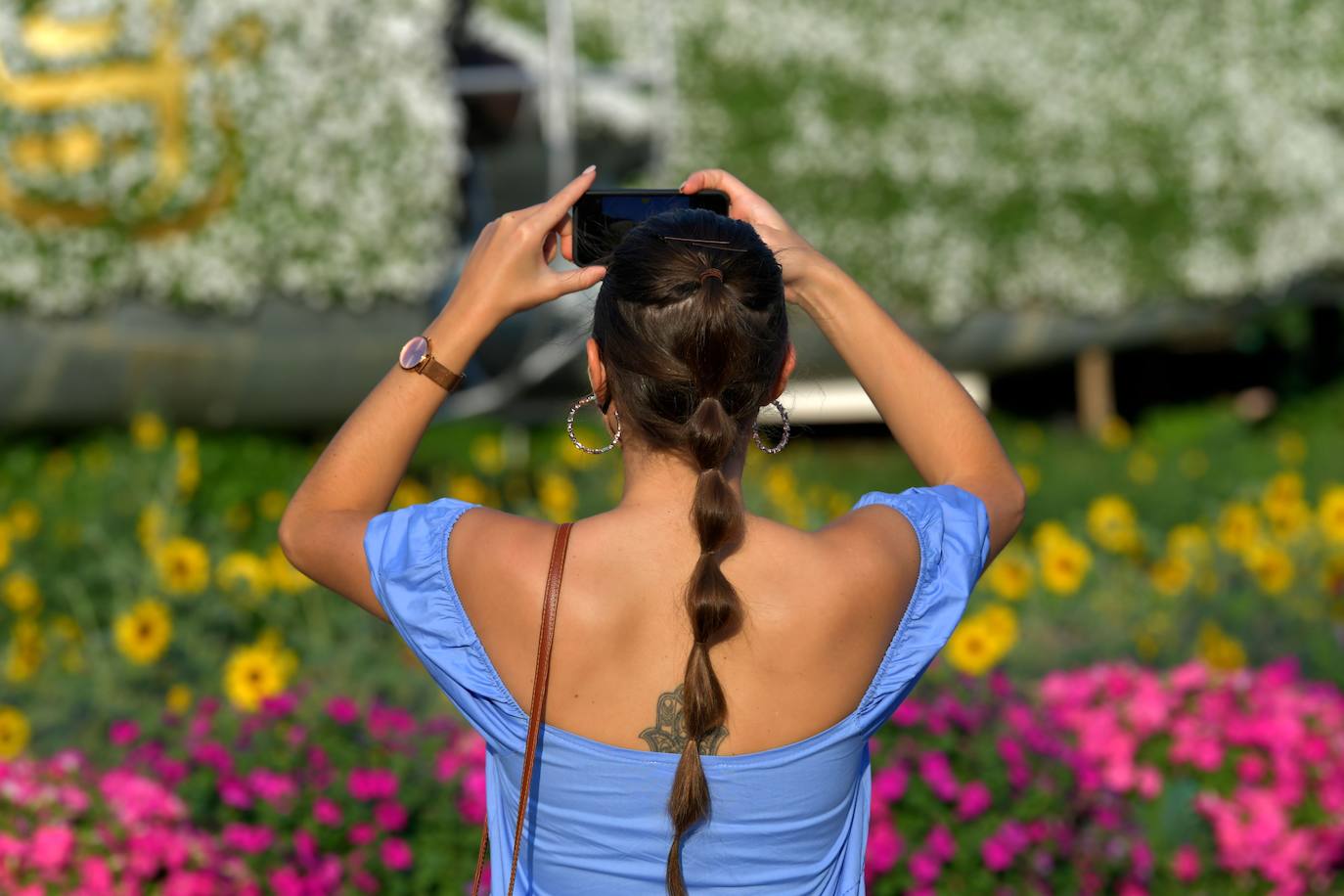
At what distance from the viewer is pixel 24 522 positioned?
5.31 meters

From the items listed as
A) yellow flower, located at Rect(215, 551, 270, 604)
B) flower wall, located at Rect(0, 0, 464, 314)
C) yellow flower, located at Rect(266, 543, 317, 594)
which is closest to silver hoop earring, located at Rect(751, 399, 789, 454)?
yellow flower, located at Rect(215, 551, 270, 604)

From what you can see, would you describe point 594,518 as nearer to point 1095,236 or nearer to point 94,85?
point 94,85

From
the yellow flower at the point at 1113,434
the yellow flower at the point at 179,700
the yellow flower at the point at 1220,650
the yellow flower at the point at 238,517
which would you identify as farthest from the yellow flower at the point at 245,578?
the yellow flower at the point at 1113,434

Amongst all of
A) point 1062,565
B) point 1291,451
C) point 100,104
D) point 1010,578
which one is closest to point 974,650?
point 1010,578

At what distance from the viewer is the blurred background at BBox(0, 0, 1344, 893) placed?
3428 mm

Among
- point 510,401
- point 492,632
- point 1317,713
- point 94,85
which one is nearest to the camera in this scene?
point 492,632

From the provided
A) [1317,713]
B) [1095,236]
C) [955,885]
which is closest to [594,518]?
[955,885]

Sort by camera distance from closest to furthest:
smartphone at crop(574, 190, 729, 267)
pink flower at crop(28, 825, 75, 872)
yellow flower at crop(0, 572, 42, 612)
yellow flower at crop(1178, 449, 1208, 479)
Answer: smartphone at crop(574, 190, 729, 267)
pink flower at crop(28, 825, 75, 872)
yellow flower at crop(0, 572, 42, 612)
yellow flower at crop(1178, 449, 1208, 479)

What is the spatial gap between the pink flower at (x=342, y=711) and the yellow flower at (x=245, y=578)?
1.37 meters

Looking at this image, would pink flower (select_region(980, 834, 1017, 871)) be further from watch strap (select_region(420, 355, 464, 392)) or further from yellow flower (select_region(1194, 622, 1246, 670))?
watch strap (select_region(420, 355, 464, 392))

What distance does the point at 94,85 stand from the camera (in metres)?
6.94

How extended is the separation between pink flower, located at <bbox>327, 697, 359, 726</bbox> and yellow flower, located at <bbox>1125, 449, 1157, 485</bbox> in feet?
19.1

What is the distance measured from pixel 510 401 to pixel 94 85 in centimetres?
264

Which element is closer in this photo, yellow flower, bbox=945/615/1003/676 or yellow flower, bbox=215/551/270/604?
yellow flower, bbox=945/615/1003/676
